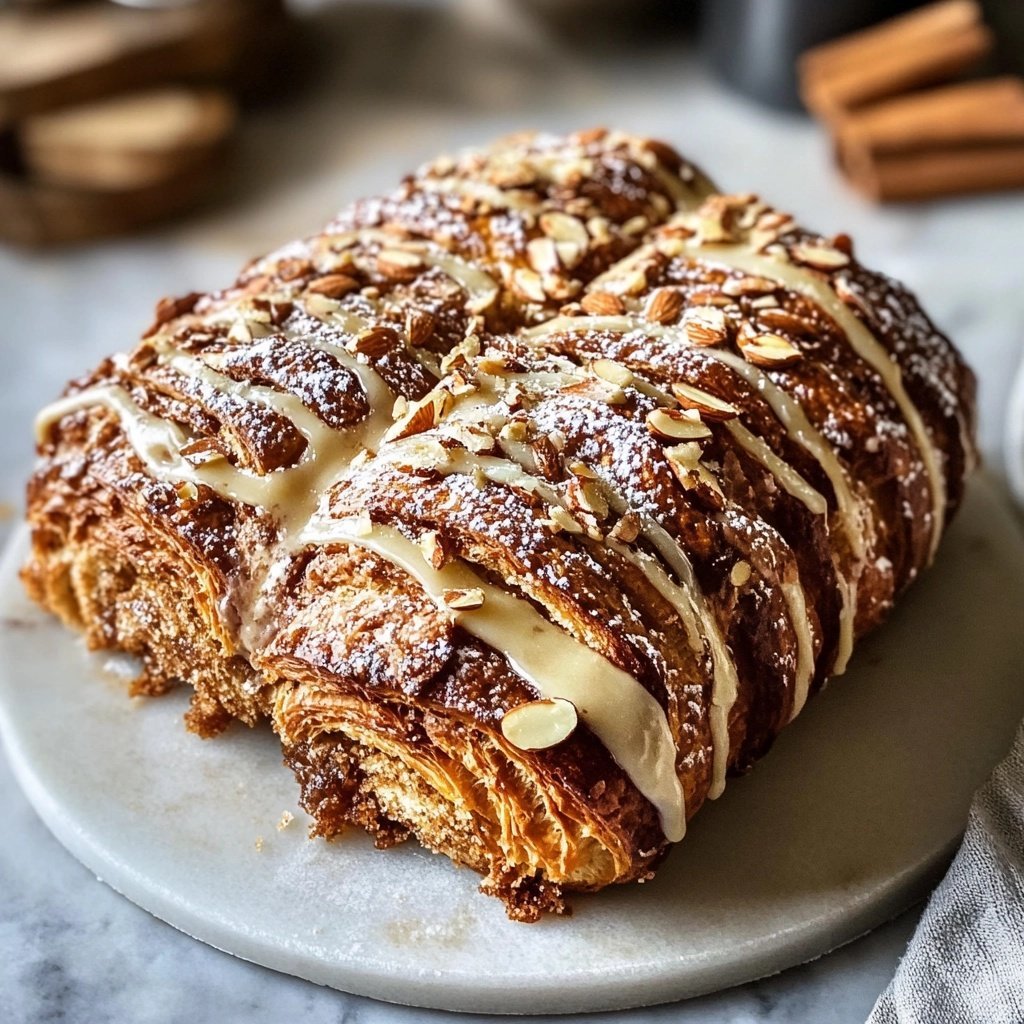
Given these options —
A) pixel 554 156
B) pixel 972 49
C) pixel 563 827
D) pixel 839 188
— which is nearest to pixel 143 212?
pixel 554 156

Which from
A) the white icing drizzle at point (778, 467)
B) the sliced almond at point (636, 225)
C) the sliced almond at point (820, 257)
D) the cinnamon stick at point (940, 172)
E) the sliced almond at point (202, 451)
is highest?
the sliced almond at point (820, 257)

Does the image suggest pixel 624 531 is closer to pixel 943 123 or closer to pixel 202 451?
pixel 202 451

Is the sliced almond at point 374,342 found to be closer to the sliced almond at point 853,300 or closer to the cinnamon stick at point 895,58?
the sliced almond at point 853,300

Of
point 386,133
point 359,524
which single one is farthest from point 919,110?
point 359,524

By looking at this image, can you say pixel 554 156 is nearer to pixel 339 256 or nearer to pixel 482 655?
pixel 339 256

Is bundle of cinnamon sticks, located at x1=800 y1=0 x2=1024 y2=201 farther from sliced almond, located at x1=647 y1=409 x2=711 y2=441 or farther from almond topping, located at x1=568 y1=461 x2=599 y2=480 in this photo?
almond topping, located at x1=568 y1=461 x2=599 y2=480

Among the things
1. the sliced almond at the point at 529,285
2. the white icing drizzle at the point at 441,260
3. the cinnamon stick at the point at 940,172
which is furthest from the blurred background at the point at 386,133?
the sliced almond at the point at 529,285

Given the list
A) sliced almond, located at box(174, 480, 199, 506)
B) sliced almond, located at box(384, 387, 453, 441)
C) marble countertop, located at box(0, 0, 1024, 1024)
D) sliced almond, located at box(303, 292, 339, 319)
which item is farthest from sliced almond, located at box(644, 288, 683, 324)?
marble countertop, located at box(0, 0, 1024, 1024)
